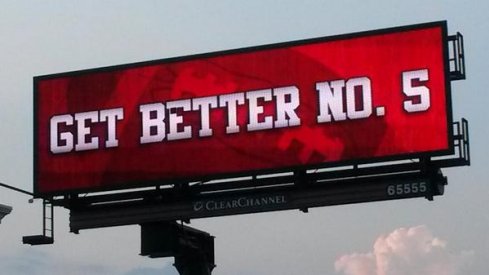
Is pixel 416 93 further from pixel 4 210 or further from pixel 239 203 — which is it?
pixel 4 210

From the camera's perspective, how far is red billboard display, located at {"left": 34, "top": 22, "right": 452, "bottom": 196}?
3978 centimetres

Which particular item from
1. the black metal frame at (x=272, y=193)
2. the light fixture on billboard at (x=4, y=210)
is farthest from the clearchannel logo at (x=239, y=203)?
the light fixture on billboard at (x=4, y=210)

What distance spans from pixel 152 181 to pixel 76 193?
2291mm

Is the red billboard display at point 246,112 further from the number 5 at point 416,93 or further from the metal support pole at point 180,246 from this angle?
the metal support pole at point 180,246

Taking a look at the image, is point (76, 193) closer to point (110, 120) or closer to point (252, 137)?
point (110, 120)

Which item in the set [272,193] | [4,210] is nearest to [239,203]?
[272,193]

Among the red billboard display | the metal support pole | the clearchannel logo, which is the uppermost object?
the red billboard display

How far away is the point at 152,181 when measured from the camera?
4197 cm

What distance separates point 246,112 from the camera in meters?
41.5

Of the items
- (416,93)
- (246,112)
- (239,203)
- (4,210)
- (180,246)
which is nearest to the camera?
(416,93)

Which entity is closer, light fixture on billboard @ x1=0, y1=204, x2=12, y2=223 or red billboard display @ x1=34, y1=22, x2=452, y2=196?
red billboard display @ x1=34, y1=22, x2=452, y2=196

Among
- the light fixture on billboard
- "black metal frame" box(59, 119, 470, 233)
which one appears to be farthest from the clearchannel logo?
the light fixture on billboard

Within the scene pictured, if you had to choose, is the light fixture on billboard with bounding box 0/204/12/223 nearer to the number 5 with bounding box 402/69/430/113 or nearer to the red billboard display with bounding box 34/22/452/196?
the red billboard display with bounding box 34/22/452/196

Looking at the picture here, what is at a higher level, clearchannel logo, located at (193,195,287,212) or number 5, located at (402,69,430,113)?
number 5, located at (402,69,430,113)
